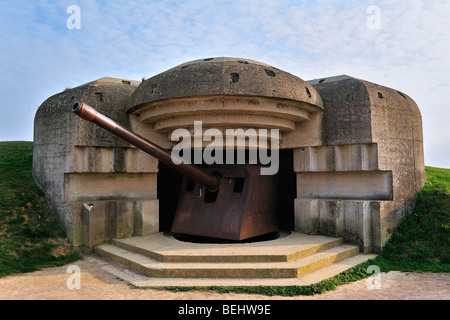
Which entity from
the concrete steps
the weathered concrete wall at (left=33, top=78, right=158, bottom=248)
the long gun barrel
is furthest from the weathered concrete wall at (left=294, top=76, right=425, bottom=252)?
the weathered concrete wall at (left=33, top=78, right=158, bottom=248)

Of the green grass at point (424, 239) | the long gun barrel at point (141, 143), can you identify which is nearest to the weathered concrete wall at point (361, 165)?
the green grass at point (424, 239)

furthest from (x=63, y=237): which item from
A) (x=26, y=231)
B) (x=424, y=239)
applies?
(x=424, y=239)

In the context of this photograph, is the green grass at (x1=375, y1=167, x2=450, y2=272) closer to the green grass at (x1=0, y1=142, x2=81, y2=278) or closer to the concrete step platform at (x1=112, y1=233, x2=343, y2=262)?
the concrete step platform at (x1=112, y1=233, x2=343, y2=262)

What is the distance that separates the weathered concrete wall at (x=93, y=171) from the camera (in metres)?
7.18

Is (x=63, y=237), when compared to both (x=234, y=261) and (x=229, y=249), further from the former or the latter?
(x=234, y=261)

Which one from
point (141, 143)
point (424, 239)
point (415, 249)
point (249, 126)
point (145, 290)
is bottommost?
point (145, 290)

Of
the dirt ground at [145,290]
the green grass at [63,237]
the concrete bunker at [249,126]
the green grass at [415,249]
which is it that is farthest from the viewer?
the concrete bunker at [249,126]

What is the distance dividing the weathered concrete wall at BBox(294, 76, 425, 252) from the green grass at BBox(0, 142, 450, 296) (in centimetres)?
35

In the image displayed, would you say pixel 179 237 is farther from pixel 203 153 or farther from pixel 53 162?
pixel 53 162

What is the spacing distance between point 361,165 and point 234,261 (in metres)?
3.55

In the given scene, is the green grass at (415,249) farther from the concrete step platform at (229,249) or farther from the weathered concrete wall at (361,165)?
the concrete step platform at (229,249)

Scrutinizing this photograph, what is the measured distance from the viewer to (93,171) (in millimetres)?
7289

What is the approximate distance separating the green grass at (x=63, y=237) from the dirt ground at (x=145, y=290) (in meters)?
0.29

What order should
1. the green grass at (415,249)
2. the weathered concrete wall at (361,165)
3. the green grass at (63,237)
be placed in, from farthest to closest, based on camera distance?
the weathered concrete wall at (361,165) < the green grass at (63,237) < the green grass at (415,249)
